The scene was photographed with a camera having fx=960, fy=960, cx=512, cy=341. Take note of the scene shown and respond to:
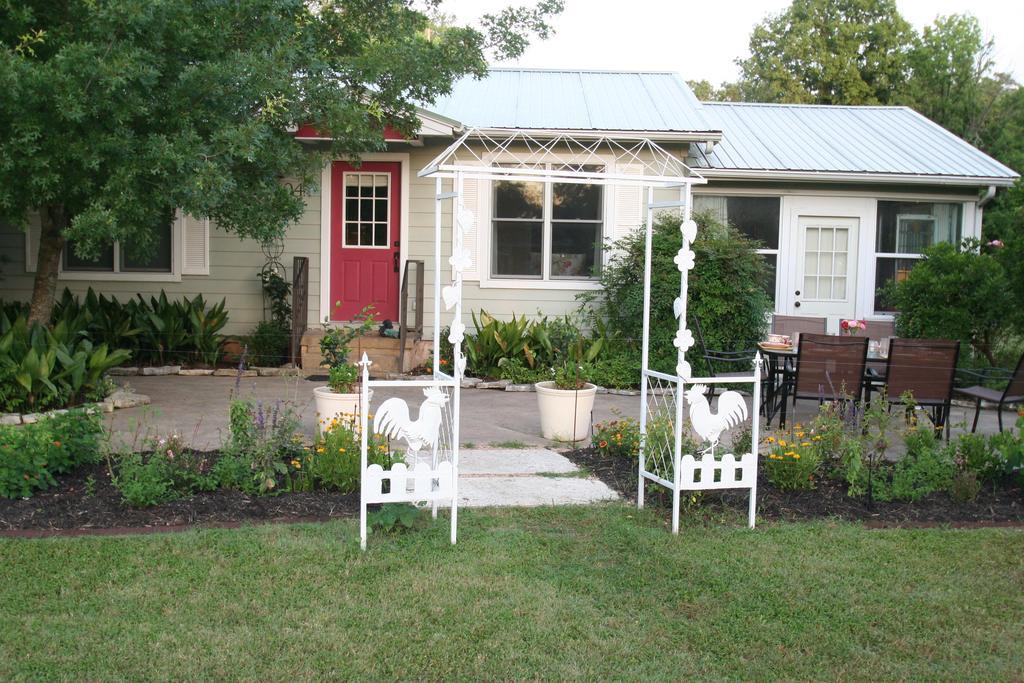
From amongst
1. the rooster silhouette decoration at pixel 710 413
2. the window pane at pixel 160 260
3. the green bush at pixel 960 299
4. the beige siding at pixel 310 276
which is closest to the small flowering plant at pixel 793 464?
the rooster silhouette decoration at pixel 710 413

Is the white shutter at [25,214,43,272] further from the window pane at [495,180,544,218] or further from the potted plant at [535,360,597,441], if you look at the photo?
the potted plant at [535,360,597,441]

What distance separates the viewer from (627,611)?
4.31 metres

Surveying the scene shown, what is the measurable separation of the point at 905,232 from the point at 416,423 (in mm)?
9804

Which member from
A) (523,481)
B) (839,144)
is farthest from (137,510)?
(839,144)

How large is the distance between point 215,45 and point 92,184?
1512mm

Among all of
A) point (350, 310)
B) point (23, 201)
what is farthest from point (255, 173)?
point (350, 310)

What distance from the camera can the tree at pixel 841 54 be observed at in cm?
2784

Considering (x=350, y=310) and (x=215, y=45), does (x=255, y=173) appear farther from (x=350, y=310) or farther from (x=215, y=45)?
(x=350, y=310)

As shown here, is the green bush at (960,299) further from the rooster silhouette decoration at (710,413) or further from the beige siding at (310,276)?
the rooster silhouette decoration at (710,413)

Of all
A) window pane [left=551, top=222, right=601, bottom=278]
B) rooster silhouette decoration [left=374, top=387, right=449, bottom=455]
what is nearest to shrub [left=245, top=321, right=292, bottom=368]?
window pane [left=551, top=222, right=601, bottom=278]

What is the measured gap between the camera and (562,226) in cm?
1241

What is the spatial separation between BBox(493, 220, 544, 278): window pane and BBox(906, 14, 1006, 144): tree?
49.0 ft

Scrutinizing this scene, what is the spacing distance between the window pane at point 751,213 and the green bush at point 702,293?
1.32 meters

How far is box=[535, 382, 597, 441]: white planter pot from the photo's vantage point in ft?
25.5
